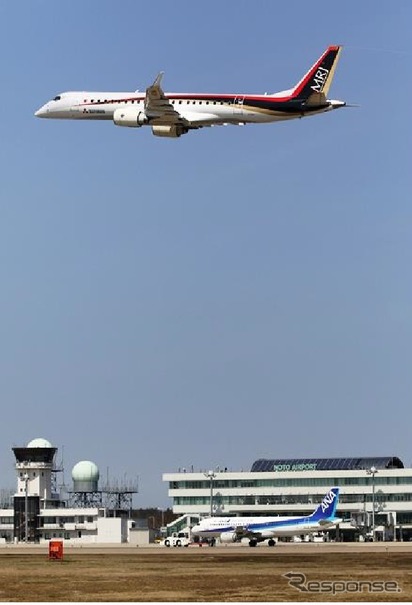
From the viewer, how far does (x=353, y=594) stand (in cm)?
6119

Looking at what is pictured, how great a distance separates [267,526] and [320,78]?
63.6 m

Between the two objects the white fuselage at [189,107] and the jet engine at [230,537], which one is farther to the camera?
the jet engine at [230,537]

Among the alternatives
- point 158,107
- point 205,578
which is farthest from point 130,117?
point 205,578

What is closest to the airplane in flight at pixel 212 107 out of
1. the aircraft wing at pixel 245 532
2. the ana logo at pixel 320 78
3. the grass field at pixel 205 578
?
the ana logo at pixel 320 78

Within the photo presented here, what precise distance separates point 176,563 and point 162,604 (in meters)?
42.6

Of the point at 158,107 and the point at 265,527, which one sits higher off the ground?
the point at 158,107

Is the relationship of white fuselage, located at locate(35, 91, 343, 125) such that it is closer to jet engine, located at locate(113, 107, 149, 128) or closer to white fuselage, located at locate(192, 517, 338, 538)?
jet engine, located at locate(113, 107, 149, 128)

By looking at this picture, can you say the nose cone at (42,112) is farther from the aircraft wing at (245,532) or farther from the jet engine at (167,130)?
the aircraft wing at (245,532)

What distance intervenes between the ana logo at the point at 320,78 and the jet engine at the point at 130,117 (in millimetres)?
16384

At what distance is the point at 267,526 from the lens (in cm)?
15775

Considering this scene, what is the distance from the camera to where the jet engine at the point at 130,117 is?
11356cm

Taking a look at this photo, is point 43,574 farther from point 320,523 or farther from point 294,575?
point 320,523

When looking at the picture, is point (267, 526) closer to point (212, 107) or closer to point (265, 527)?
point (265, 527)

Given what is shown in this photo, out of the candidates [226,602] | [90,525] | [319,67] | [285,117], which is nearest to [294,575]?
[226,602]
